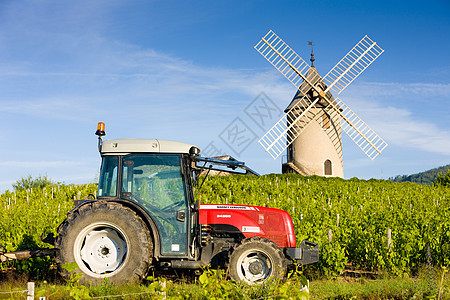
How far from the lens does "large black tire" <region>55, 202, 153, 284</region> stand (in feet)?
17.8

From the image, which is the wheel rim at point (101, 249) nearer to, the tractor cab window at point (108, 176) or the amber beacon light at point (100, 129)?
the tractor cab window at point (108, 176)

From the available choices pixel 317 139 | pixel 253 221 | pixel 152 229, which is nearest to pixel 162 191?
pixel 152 229

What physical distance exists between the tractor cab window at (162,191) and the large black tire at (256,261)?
2.49 ft

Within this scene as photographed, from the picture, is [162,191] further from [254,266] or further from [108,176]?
[254,266]

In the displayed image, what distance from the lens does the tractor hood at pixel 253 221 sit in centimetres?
611

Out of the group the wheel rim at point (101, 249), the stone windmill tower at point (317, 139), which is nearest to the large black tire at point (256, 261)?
the wheel rim at point (101, 249)

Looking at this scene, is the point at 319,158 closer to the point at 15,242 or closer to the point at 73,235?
the point at 15,242

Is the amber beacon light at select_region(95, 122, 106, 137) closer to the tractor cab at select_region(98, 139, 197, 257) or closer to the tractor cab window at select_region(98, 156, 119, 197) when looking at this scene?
the tractor cab at select_region(98, 139, 197, 257)

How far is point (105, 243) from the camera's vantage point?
5633 millimetres

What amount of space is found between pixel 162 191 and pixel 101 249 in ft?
3.80

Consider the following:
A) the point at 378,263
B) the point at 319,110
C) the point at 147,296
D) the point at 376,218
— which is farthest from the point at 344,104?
the point at 147,296

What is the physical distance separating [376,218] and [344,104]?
14.6m

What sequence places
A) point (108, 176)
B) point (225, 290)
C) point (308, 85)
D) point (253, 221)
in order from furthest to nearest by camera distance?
point (308, 85)
point (253, 221)
point (108, 176)
point (225, 290)

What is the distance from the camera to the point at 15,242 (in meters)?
9.00
